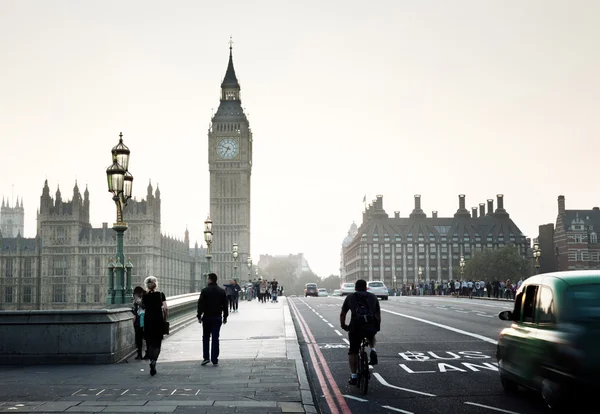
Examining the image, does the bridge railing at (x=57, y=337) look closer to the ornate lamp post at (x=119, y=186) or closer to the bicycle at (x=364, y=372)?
the ornate lamp post at (x=119, y=186)

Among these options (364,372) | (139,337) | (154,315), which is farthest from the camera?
(139,337)

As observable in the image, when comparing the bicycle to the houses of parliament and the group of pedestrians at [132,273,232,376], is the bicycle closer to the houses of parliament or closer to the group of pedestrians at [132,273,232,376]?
the group of pedestrians at [132,273,232,376]

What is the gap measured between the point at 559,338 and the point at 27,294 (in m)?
123

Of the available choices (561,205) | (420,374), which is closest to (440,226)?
(561,205)

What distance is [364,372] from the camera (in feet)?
37.1

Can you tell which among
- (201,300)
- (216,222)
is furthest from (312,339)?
(216,222)

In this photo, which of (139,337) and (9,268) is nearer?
(139,337)

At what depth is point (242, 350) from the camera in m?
17.8

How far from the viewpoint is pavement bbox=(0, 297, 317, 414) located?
9.74 metres

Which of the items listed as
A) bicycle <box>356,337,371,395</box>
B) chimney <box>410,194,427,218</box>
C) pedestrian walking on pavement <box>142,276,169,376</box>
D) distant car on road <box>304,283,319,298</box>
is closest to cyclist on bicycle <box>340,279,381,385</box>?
bicycle <box>356,337,371,395</box>

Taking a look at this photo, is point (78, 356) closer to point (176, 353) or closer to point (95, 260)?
point (176, 353)

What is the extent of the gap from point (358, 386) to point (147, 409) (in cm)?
375

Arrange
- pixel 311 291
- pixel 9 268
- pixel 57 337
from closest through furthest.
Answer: pixel 57 337 < pixel 311 291 < pixel 9 268

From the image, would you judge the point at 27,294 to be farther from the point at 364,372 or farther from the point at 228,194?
the point at 364,372
